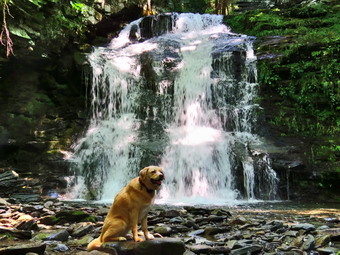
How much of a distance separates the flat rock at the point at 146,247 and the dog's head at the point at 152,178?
0.57 metres

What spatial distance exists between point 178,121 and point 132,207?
10.8m

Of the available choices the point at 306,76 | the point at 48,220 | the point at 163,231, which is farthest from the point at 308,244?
the point at 306,76

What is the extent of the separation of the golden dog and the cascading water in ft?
22.3

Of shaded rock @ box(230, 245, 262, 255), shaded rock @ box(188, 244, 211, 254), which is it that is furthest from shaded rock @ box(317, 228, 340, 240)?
shaded rock @ box(188, 244, 211, 254)

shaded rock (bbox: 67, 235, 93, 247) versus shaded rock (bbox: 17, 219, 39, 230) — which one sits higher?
shaded rock (bbox: 17, 219, 39, 230)

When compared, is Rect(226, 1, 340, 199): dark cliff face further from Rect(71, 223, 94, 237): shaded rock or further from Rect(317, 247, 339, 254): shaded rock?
Rect(71, 223, 94, 237): shaded rock

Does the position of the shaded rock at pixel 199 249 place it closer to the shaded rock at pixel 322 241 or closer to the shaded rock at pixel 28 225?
the shaded rock at pixel 322 241

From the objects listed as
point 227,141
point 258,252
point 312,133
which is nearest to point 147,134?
point 227,141

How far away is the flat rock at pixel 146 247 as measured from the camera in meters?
3.31

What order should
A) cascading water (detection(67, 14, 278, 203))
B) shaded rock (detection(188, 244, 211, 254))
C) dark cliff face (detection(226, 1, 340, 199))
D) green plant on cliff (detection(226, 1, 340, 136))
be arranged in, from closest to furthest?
shaded rock (detection(188, 244, 211, 254))
dark cliff face (detection(226, 1, 340, 199))
cascading water (detection(67, 14, 278, 203))
green plant on cliff (detection(226, 1, 340, 136))

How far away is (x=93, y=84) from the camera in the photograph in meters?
14.9

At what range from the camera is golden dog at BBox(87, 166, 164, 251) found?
3.42m

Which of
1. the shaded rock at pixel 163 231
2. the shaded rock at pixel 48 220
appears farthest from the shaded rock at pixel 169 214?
the shaded rock at pixel 48 220

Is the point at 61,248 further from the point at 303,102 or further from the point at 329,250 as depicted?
the point at 303,102
